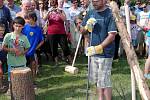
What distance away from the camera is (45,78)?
29.8ft

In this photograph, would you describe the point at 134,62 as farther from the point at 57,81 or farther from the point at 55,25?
the point at 55,25

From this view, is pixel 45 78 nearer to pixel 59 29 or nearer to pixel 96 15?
pixel 59 29

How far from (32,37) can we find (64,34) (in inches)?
89.2

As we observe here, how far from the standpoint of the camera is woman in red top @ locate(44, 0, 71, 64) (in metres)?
10.0

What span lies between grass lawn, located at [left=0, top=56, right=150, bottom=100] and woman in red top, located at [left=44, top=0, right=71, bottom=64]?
0.40 m

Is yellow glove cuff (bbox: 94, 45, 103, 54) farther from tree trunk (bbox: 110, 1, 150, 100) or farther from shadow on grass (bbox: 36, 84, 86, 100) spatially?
shadow on grass (bbox: 36, 84, 86, 100)

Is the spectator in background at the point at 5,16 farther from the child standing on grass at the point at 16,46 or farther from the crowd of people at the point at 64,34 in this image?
the child standing on grass at the point at 16,46

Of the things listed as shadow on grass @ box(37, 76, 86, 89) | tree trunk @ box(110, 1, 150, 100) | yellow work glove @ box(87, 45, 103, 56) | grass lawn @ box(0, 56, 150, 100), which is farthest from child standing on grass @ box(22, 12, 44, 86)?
tree trunk @ box(110, 1, 150, 100)

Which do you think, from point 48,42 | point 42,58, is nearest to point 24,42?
point 48,42

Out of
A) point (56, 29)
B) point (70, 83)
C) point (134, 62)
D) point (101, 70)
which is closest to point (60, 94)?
point (70, 83)

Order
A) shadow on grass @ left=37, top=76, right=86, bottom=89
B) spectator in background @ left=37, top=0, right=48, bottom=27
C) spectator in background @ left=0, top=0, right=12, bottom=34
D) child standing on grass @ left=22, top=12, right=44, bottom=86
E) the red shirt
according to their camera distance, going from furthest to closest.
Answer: spectator in background @ left=37, top=0, right=48, bottom=27
the red shirt
shadow on grass @ left=37, top=76, right=86, bottom=89
spectator in background @ left=0, top=0, right=12, bottom=34
child standing on grass @ left=22, top=12, right=44, bottom=86

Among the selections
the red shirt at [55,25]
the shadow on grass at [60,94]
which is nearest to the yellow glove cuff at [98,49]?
the shadow on grass at [60,94]

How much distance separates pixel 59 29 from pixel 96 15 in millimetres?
4260

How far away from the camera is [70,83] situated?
28.1ft
